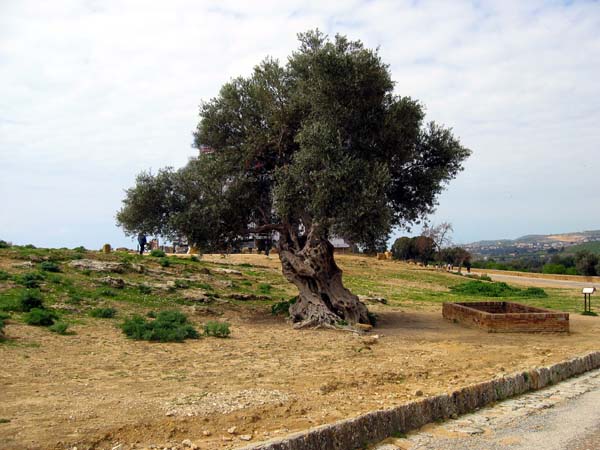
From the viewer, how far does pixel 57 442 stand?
19.2 feet

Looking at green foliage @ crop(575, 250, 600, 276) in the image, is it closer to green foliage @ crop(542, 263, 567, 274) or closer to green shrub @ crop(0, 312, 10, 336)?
green foliage @ crop(542, 263, 567, 274)

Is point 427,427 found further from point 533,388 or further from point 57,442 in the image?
point 57,442

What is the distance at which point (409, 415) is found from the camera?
24.2 feet

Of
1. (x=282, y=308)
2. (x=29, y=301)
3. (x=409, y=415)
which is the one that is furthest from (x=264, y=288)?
(x=409, y=415)

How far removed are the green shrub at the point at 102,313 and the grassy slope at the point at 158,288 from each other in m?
0.19

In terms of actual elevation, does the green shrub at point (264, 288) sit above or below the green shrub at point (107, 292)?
below

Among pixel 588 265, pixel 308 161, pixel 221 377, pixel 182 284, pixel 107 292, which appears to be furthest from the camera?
pixel 588 265

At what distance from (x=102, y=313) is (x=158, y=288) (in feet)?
15.5

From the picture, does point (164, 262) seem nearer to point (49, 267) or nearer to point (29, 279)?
point (49, 267)

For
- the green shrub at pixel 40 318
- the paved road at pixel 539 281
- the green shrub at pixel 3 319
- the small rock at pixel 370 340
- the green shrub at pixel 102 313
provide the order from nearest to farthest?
the green shrub at pixel 3 319
the green shrub at pixel 40 318
the small rock at pixel 370 340
the green shrub at pixel 102 313
the paved road at pixel 539 281

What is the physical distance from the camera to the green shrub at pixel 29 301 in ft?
45.2

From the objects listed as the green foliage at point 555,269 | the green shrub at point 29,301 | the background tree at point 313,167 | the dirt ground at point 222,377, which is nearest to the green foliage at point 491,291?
the background tree at point 313,167

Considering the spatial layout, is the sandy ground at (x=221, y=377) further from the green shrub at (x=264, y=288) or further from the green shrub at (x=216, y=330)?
the green shrub at (x=264, y=288)

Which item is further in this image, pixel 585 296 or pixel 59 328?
pixel 585 296
